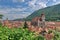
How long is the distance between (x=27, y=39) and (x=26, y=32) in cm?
60

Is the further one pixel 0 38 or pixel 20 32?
pixel 20 32

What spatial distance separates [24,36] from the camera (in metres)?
11.5

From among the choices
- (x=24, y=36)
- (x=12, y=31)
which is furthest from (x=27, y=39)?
(x=12, y=31)

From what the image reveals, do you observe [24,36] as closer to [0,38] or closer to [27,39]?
[27,39]

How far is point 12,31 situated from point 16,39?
28.0 inches

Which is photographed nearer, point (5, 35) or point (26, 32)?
point (5, 35)

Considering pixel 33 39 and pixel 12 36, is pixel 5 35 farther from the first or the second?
pixel 33 39

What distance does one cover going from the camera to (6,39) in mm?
10844

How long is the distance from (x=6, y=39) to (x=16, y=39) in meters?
0.70

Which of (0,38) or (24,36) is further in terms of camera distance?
(24,36)

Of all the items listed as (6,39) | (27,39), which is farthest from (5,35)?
(27,39)

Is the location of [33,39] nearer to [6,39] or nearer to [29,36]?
[29,36]

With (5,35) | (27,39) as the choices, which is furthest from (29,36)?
(5,35)

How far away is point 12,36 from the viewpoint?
11.4 metres
